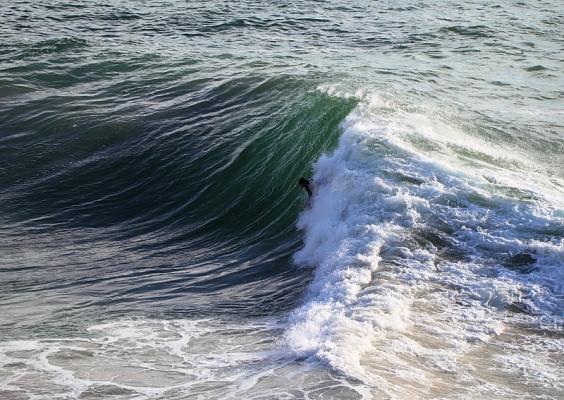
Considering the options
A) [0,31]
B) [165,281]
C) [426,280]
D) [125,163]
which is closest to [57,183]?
[125,163]

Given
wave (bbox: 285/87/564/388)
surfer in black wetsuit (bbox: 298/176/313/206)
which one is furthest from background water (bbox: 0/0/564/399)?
surfer in black wetsuit (bbox: 298/176/313/206)

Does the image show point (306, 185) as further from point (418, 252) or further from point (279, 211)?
point (418, 252)

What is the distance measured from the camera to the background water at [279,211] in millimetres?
7660

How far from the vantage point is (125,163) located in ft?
48.3

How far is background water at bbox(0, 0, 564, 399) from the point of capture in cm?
766

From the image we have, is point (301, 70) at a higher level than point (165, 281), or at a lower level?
higher

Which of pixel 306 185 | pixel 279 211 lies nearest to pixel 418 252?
pixel 306 185

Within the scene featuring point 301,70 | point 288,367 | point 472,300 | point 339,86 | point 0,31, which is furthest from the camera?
point 0,31

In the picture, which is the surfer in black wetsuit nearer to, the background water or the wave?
the wave

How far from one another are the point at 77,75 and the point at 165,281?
9.32 meters

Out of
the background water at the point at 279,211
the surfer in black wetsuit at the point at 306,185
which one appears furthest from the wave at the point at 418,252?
the surfer in black wetsuit at the point at 306,185

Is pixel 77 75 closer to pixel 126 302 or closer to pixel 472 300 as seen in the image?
pixel 126 302

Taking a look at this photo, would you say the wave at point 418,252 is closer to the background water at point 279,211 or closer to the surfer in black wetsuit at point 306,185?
the background water at point 279,211

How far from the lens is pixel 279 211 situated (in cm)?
1248
